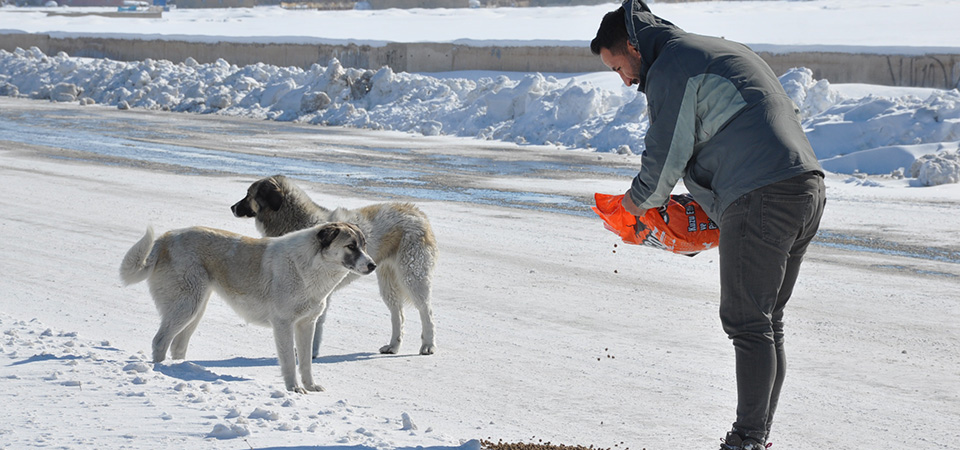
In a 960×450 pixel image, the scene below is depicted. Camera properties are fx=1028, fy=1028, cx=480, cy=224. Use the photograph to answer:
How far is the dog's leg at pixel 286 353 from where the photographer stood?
6.55 metres

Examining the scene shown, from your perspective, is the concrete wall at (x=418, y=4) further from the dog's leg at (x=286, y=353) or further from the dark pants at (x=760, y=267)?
the dark pants at (x=760, y=267)

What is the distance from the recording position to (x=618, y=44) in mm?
4602

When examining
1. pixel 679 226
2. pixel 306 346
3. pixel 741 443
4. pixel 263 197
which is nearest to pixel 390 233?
pixel 263 197

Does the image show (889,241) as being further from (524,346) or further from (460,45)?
(460,45)

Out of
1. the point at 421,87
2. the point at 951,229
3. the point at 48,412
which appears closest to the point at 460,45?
the point at 421,87

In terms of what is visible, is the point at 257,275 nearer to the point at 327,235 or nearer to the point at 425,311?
the point at 327,235

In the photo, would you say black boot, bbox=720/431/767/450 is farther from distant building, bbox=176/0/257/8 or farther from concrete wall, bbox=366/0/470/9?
distant building, bbox=176/0/257/8

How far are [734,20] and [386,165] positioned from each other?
38.6m

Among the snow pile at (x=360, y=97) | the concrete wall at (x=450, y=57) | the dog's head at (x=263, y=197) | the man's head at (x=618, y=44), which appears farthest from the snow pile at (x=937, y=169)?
the man's head at (x=618, y=44)

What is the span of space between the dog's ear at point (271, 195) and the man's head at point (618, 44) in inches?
150

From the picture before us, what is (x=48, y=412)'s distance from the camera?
525cm

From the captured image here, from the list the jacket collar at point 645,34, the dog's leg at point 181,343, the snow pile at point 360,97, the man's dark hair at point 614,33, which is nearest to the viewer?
the jacket collar at point 645,34

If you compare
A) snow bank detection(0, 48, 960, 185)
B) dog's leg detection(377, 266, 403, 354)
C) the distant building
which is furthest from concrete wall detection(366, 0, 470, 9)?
dog's leg detection(377, 266, 403, 354)

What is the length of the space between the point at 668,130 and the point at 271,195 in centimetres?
424
